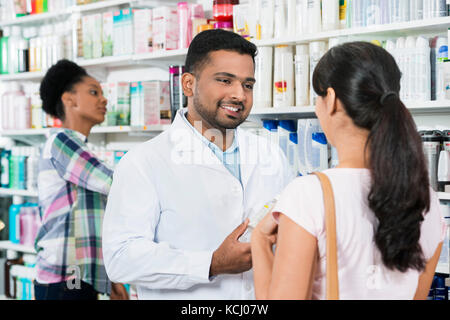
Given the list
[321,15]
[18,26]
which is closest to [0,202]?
[18,26]

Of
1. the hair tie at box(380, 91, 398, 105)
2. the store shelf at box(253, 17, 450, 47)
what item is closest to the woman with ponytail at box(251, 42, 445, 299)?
the hair tie at box(380, 91, 398, 105)

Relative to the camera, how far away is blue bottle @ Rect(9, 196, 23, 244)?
3.54 m

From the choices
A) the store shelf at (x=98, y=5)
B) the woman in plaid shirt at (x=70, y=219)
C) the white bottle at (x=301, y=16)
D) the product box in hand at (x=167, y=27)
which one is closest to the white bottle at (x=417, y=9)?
the white bottle at (x=301, y=16)

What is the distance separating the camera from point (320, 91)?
1116 millimetres

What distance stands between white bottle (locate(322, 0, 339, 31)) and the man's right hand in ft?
3.72

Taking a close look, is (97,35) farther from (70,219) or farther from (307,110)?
(307,110)

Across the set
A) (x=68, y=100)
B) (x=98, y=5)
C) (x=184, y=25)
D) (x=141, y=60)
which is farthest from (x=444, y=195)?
(x=98, y=5)

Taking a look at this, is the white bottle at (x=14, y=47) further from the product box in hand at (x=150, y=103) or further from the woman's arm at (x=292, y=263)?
the woman's arm at (x=292, y=263)

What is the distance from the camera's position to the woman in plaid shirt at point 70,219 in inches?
92.7

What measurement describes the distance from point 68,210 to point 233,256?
1.23 metres

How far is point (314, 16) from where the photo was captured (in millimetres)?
2230

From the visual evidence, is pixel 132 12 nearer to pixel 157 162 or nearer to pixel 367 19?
pixel 367 19

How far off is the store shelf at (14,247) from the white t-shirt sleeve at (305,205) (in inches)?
108

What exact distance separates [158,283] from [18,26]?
2.70 m
